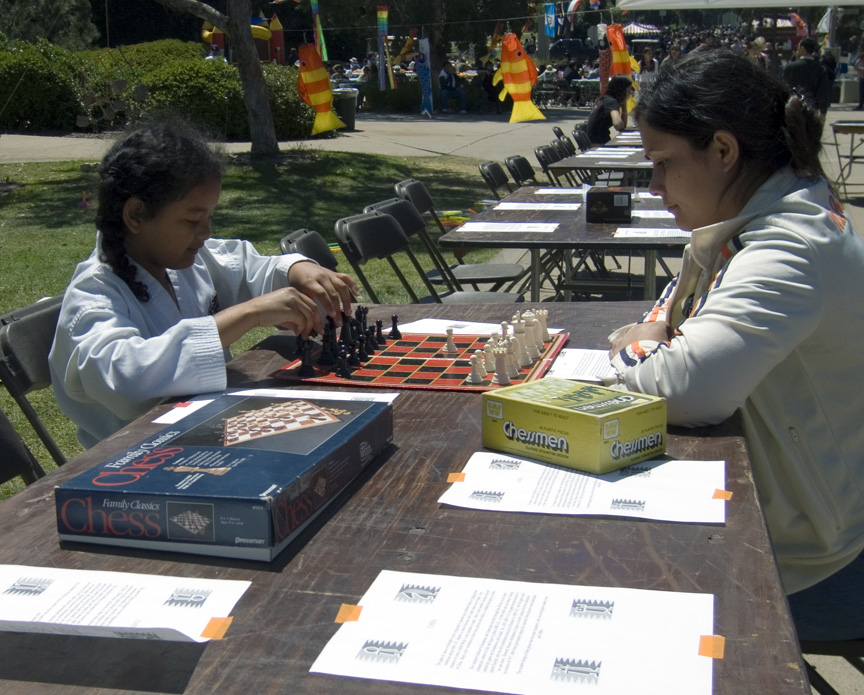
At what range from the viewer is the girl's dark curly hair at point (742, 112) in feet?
6.37

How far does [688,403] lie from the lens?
182 cm

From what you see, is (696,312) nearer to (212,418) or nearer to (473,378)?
(473,378)

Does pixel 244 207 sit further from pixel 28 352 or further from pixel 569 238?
pixel 28 352

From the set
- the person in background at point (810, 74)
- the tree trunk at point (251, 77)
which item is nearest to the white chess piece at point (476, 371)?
the tree trunk at point (251, 77)

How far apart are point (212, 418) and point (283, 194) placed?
32.5 ft

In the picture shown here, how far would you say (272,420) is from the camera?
1748 millimetres

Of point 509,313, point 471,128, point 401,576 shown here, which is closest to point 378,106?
point 471,128

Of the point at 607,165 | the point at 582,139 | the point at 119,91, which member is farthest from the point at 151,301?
the point at 119,91

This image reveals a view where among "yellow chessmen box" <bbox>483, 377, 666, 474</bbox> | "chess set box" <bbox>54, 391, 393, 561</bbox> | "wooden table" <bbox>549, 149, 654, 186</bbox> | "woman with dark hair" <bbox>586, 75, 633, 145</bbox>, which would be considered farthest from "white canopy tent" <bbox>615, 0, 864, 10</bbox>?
"chess set box" <bbox>54, 391, 393, 561</bbox>

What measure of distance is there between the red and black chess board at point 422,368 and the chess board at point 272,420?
422 millimetres

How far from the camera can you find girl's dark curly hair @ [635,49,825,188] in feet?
6.37

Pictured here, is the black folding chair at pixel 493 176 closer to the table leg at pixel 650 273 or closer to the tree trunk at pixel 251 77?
the table leg at pixel 650 273

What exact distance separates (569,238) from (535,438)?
2.99 metres

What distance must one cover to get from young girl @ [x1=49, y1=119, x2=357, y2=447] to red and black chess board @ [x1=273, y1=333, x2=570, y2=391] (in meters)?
0.16
